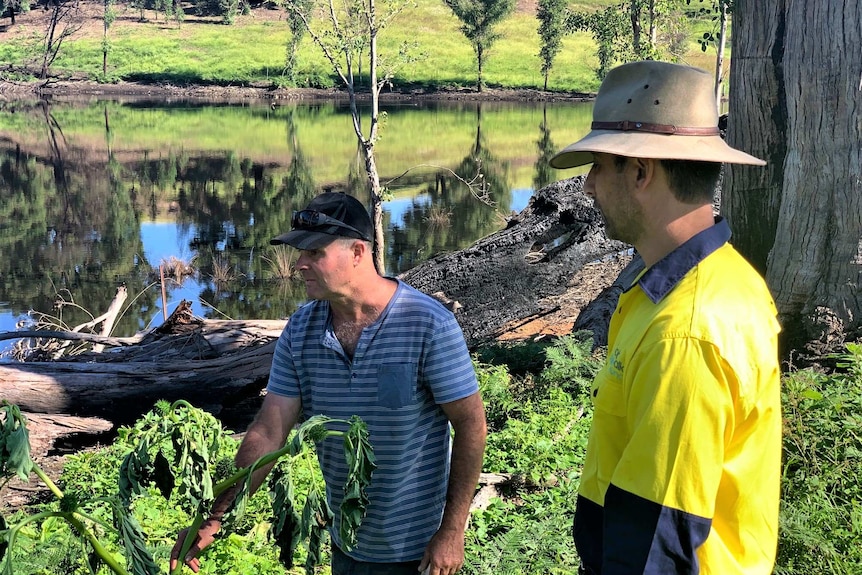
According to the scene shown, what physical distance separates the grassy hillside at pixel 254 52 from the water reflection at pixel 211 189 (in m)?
13.6

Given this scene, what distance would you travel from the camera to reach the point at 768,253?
270 inches

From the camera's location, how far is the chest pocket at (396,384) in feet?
9.70

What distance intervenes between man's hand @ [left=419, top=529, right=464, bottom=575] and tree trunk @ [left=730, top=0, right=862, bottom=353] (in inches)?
162

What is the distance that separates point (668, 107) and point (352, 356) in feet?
4.62

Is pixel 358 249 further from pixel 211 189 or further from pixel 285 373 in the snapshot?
pixel 211 189

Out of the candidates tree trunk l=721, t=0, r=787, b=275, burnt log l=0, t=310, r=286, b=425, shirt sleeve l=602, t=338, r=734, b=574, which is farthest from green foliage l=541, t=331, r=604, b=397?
shirt sleeve l=602, t=338, r=734, b=574

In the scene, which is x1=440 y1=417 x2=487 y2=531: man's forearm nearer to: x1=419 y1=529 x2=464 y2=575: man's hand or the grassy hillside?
x1=419 y1=529 x2=464 y2=575: man's hand

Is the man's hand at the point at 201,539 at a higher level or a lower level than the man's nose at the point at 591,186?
lower

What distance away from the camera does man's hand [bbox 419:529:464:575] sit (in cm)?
298

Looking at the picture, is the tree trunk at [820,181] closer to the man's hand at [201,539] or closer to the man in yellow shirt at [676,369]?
the man in yellow shirt at [676,369]

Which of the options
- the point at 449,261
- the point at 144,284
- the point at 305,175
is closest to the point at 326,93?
the point at 305,175

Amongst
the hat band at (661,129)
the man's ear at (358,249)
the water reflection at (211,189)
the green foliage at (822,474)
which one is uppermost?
the hat band at (661,129)

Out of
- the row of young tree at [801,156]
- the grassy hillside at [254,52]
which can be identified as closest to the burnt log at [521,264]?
the row of young tree at [801,156]

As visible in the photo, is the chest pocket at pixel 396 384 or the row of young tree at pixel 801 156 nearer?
the chest pocket at pixel 396 384
